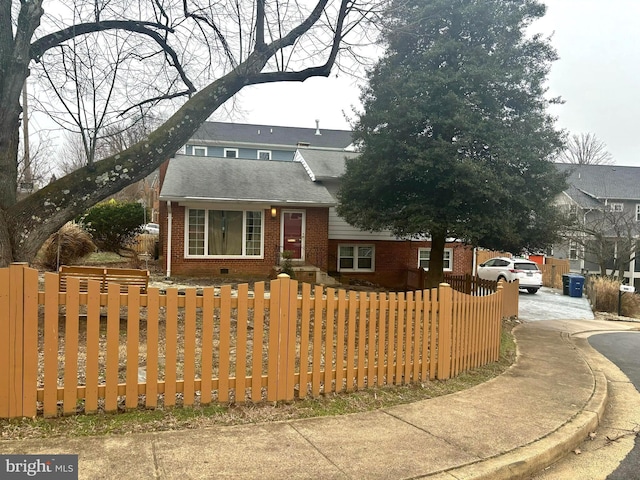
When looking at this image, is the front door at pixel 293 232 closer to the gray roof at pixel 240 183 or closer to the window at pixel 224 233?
the gray roof at pixel 240 183

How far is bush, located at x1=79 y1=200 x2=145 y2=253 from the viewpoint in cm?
1894

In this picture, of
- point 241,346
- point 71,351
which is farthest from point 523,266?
point 71,351

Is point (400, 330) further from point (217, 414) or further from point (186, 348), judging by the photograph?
point (186, 348)

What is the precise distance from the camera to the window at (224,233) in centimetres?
1560

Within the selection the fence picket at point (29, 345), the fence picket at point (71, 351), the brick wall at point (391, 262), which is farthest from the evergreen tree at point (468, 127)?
the fence picket at point (29, 345)

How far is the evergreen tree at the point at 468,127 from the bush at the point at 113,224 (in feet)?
39.3

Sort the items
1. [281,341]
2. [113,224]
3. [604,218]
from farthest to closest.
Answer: [604,218], [113,224], [281,341]

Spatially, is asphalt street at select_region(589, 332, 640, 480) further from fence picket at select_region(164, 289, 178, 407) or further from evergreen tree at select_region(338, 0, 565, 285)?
fence picket at select_region(164, 289, 178, 407)

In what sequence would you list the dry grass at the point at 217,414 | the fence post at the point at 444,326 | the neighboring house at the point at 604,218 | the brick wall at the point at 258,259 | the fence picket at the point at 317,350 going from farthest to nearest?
the neighboring house at the point at 604,218 → the brick wall at the point at 258,259 → the fence post at the point at 444,326 → the fence picket at the point at 317,350 → the dry grass at the point at 217,414

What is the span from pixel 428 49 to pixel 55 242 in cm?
1266

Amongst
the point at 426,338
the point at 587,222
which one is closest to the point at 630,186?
the point at 587,222

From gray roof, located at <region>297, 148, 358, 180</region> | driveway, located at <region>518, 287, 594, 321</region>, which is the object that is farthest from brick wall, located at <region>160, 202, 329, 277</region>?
driveway, located at <region>518, 287, 594, 321</region>

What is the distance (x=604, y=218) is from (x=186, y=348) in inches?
1202

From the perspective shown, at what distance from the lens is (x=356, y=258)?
18438 millimetres
